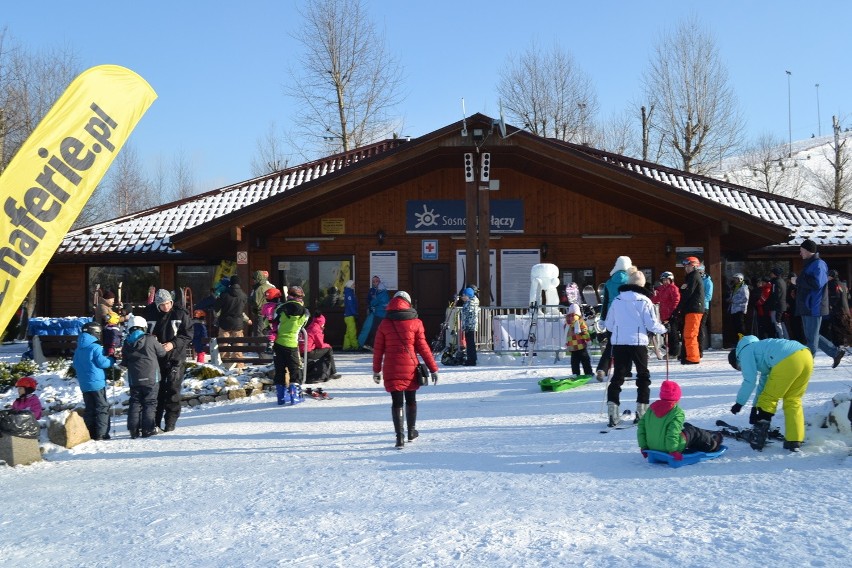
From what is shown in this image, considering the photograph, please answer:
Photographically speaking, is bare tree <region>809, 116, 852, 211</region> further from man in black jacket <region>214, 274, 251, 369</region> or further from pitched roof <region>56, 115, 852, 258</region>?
man in black jacket <region>214, 274, 251, 369</region>

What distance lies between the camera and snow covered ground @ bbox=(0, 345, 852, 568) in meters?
4.98

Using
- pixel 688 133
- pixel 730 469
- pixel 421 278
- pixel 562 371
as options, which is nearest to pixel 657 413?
pixel 730 469

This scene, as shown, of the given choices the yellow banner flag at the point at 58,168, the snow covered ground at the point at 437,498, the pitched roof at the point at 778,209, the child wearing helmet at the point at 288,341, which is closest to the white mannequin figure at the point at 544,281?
the pitched roof at the point at 778,209

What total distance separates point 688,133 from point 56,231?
1353 inches

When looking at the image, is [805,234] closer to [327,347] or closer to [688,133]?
[327,347]

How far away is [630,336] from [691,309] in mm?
5452

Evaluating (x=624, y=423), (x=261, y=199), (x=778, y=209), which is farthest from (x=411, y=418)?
(x=778, y=209)

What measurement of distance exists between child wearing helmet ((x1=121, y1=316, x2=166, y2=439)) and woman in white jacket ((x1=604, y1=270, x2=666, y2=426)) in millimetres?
5078

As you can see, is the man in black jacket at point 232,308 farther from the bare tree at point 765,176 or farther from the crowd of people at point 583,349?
the bare tree at point 765,176

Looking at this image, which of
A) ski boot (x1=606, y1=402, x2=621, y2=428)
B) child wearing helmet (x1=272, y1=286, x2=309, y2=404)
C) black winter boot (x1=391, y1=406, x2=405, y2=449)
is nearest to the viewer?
black winter boot (x1=391, y1=406, x2=405, y2=449)

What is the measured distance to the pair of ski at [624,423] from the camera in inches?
327

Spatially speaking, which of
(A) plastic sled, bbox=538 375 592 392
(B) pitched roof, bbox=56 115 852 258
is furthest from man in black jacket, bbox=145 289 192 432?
(B) pitched roof, bbox=56 115 852 258

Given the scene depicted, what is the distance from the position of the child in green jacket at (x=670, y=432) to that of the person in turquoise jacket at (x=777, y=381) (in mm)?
401

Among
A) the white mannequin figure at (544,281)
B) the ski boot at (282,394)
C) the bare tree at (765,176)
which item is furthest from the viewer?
the bare tree at (765,176)
